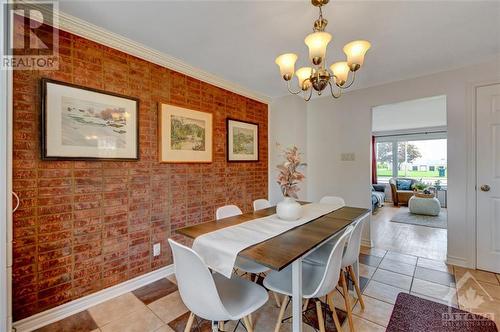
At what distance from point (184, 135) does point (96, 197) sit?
105cm

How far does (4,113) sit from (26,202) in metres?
0.63

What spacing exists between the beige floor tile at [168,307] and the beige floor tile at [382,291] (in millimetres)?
1687

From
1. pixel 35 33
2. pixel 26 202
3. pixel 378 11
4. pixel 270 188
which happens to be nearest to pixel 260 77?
pixel 378 11

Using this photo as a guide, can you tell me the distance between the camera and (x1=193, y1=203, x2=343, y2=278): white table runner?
126cm

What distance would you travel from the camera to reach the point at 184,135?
8.34 ft

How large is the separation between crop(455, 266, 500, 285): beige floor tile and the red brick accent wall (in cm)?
290

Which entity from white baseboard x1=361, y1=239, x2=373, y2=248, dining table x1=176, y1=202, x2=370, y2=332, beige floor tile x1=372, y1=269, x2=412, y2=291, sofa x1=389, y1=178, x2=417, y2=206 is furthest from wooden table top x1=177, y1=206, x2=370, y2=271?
sofa x1=389, y1=178, x2=417, y2=206

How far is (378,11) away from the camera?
5.44 feet

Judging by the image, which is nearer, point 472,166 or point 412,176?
point 472,166

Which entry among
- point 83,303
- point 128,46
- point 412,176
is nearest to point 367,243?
point 83,303

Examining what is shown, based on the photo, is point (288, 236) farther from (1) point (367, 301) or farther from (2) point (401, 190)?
(2) point (401, 190)

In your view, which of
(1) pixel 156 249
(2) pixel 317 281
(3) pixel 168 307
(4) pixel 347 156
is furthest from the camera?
(4) pixel 347 156

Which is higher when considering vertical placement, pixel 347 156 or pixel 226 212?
pixel 347 156

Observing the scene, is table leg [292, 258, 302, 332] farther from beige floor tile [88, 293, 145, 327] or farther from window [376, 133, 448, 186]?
window [376, 133, 448, 186]
